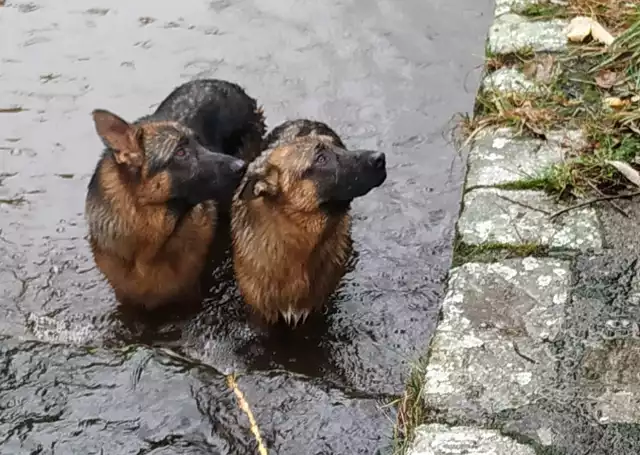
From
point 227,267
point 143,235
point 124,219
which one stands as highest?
point 124,219

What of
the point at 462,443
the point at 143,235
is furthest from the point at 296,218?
the point at 462,443

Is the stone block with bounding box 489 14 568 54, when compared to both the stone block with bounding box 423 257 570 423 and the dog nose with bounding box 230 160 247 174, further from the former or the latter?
the stone block with bounding box 423 257 570 423

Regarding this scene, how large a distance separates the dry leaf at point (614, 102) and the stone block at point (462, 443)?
7.90 ft

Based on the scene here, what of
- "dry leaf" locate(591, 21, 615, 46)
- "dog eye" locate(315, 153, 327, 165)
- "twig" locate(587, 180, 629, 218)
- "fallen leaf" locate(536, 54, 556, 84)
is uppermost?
"dry leaf" locate(591, 21, 615, 46)

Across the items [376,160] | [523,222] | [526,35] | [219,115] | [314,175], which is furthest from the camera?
[219,115]

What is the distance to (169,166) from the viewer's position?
5277 mm

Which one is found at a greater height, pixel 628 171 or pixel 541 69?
pixel 628 171

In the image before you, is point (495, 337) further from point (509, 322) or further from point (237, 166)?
point (237, 166)

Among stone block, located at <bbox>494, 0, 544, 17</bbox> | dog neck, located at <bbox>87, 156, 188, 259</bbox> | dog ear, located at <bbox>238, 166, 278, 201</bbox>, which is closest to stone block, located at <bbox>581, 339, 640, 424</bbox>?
dog ear, located at <bbox>238, 166, 278, 201</bbox>

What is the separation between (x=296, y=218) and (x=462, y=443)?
2.23 m

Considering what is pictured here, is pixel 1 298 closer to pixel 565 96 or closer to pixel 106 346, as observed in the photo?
pixel 106 346

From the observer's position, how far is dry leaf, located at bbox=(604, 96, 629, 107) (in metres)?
5.07

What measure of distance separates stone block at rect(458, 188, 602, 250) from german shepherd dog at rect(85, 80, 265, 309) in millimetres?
1485

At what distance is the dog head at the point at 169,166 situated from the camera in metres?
5.24
